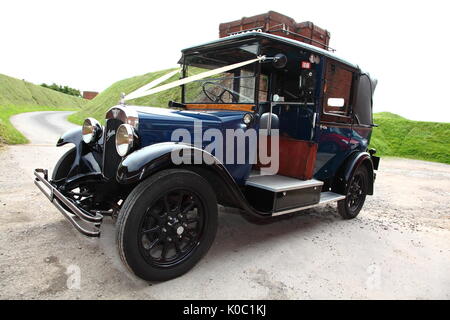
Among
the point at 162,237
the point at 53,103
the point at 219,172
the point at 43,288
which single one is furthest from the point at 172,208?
the point at 53,103

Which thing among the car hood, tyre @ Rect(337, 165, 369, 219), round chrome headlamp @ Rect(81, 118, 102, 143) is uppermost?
the car hood

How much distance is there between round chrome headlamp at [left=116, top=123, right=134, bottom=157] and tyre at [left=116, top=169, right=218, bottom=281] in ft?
1.28

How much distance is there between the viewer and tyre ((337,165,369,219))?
15.5 ft

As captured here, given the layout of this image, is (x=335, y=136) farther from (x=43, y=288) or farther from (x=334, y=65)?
(x=43, y=288)

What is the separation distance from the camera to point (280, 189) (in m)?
3.42

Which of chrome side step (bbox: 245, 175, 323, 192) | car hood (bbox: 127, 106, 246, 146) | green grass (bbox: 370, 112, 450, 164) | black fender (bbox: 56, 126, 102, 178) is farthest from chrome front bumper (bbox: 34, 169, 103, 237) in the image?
green grass (bbox: 370, 112, 450, 164)

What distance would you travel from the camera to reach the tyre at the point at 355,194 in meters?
4.74

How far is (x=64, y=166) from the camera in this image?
154 inches

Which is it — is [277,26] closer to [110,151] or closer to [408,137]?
[110,151]

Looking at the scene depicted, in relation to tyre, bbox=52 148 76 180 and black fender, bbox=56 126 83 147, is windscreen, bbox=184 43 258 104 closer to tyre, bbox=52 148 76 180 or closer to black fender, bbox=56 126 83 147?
black fender, bbox=56 126 83 147

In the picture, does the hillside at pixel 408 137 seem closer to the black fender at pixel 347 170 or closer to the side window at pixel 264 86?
the side window at pixel 264 86

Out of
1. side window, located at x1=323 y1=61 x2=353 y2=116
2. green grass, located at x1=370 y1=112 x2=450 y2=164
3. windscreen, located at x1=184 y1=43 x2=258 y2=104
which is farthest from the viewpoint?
green grass, located at x1=370 y1=112 x2=450 y2=164

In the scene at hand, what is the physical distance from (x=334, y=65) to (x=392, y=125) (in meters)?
14.9

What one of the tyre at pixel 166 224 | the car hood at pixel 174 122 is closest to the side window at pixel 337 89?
the car hood at pixel 174 122
